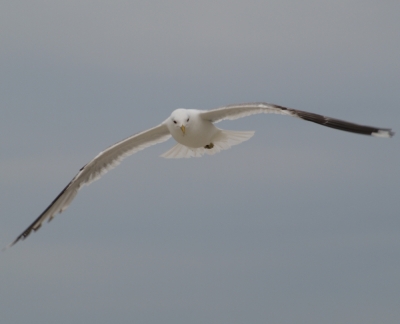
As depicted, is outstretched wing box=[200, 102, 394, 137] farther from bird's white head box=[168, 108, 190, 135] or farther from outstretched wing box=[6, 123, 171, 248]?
outstretched wing box=[6, 123, 171, 248]

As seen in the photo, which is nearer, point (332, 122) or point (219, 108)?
point (332, 122)

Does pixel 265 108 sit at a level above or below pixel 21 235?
above

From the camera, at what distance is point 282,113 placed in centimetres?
1309

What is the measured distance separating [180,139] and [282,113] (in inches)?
96.4

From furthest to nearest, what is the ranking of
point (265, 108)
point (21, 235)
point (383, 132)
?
point (21, 235) → point (265, 108) → point (383, 132)

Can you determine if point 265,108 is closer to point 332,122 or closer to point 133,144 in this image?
point 332,122

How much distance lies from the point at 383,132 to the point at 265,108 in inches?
103

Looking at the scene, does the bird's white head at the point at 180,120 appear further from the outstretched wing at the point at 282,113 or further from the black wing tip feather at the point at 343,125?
the black wing tip feather at the point at 343,125

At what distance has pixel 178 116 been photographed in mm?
14125

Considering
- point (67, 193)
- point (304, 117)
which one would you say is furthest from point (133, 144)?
point (304, 117)

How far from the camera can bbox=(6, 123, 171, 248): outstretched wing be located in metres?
15.7

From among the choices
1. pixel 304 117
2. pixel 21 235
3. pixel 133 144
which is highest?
pixel 304 117

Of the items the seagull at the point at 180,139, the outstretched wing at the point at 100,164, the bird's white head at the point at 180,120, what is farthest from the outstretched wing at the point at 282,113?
the outstretched wing at the point at 100,164

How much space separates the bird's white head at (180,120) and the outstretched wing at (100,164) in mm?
1080
